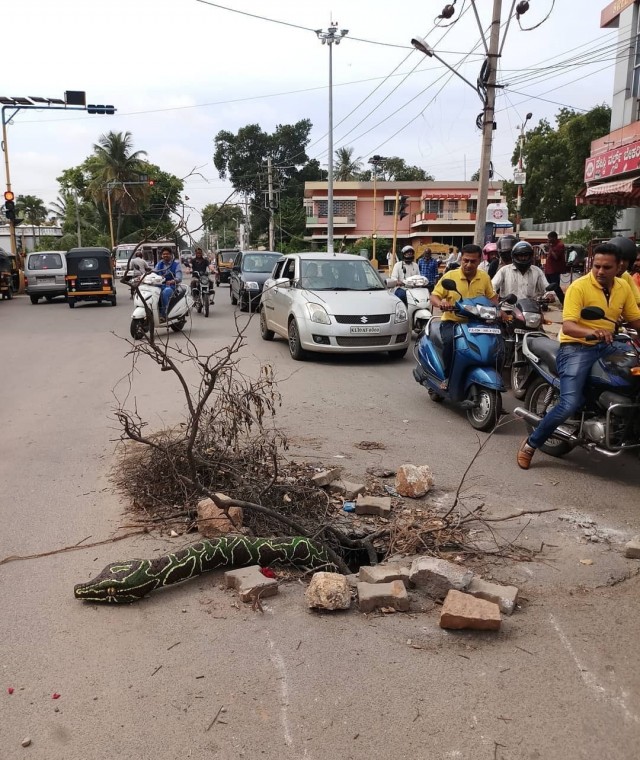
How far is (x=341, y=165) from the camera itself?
7238 cm

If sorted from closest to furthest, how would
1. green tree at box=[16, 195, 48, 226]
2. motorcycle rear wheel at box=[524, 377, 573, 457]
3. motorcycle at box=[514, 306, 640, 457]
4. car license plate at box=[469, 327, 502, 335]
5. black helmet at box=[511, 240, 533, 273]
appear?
motorcycle at box=[514, 306, 640, 457] < motorcycle rear wheel at box=[524, 377, 573, 457] < car license plate at box=[469, 327, 502, 335] < black helmet at box=[511, 240, 533, 273] < green tree at box=[16, 195, 48, 226]

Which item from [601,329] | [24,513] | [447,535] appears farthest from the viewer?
[601,329]

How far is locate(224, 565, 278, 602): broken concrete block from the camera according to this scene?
3391 millimetres

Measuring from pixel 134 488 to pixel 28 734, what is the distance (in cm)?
240

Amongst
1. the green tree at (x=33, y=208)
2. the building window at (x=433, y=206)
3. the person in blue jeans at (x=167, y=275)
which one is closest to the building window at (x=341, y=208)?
the building window at (x=433, y=206)

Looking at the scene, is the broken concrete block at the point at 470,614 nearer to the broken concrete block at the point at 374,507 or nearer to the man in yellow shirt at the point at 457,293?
the broken concrete block at the point at 374,507

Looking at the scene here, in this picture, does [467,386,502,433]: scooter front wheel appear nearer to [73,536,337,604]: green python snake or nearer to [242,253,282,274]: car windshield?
[73,536,337,604]: green python snake

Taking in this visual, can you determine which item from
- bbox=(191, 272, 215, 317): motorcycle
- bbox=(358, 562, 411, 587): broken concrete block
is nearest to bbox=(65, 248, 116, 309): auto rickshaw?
bbox=(191, 272, 215, 317): motorcycle

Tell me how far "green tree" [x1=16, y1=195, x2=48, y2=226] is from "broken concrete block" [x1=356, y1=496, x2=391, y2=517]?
81.3 m

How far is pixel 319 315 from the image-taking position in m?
10.4

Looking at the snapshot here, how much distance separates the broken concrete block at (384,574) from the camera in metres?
3.44

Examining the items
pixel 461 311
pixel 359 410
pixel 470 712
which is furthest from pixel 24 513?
pixel 461 311

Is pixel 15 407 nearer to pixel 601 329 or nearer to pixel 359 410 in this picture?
pixel 359 410

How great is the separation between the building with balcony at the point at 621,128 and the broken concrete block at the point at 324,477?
15.6 m
